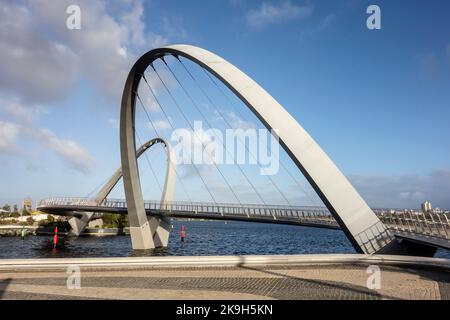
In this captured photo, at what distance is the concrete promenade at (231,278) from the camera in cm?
712

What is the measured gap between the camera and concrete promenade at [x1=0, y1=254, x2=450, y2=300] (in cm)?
712

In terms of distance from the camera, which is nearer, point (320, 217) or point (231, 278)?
point (231, 278)

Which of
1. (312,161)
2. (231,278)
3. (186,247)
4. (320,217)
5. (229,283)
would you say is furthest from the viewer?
(186,247)

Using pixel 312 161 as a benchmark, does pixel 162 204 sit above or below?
below

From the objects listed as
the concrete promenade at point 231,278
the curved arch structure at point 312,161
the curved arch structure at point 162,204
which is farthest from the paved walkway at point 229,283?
the curved arch structure at point 162,204

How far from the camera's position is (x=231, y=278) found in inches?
339

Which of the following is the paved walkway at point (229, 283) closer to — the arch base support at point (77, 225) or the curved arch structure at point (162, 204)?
the curved arch structure at point (162, 204)

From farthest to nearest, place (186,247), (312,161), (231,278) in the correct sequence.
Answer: (186,247), (312,161), (231,278)

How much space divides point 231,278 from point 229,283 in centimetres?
58

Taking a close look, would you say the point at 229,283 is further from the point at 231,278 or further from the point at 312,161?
the point at 312,161

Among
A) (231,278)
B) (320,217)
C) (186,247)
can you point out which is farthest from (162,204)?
(231,278)

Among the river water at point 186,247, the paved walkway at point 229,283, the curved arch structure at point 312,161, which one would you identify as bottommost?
the river water at point 186,247
